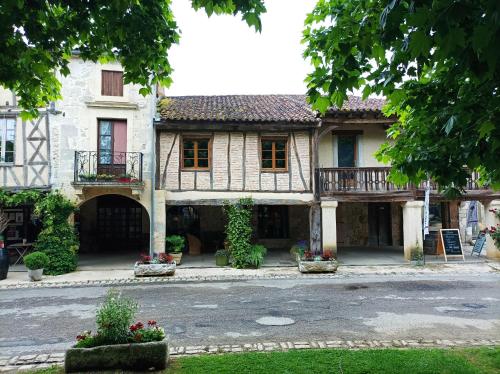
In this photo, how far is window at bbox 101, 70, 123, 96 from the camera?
14.2 metres

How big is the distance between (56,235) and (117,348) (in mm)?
9484

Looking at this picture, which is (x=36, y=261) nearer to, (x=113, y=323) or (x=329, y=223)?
(x=113, y=323)

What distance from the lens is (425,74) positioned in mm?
5176

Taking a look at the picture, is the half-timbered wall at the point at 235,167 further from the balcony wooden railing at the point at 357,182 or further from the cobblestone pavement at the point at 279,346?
the cobblestone pavement at the point at 279,346

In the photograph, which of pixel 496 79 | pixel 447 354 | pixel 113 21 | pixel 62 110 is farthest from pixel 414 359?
pixel 62 110

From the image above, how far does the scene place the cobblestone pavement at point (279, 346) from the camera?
5.49 m

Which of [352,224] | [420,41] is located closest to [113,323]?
[420,41]

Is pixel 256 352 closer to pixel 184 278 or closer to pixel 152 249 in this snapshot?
pixel 184 278

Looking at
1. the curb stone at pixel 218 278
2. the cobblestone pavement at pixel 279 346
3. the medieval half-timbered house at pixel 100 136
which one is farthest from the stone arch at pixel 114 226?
the cobblestone pavement at pixel 279 346

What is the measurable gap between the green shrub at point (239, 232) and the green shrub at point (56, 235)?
5.67 meters

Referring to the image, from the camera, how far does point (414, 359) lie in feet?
17.0

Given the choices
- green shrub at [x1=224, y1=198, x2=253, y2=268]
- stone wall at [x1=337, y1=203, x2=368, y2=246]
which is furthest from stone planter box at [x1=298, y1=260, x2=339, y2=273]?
stone wall at [x1=337, y1=203, x2=368, y2=246]

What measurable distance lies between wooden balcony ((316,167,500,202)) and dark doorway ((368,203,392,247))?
3824 mm

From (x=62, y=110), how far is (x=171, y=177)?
15.3ft
